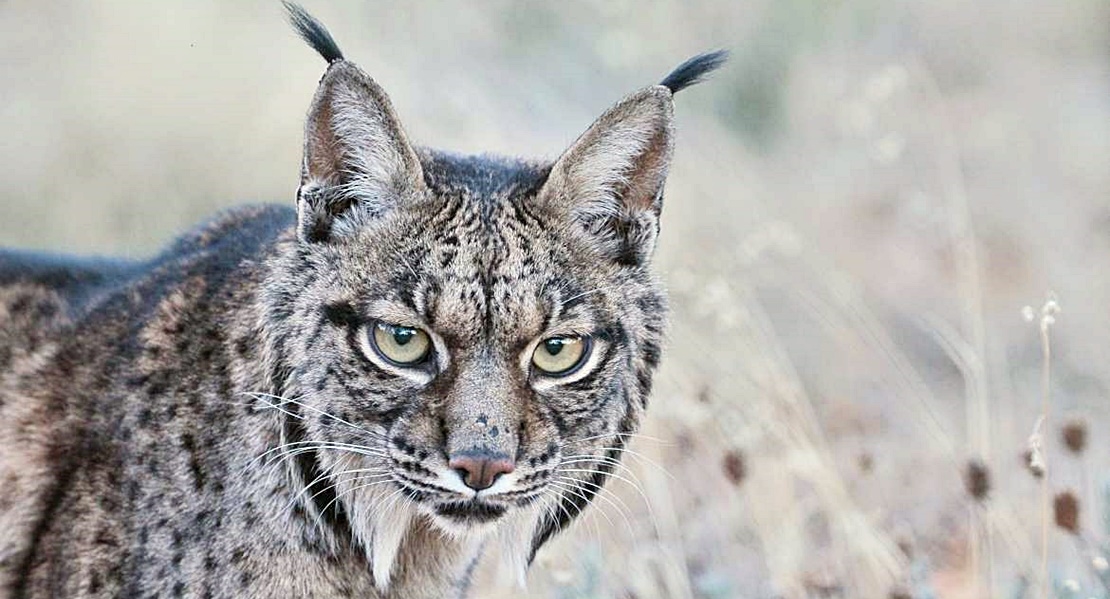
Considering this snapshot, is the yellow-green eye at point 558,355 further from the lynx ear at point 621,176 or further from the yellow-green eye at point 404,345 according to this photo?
the lynx ear at point 621,176

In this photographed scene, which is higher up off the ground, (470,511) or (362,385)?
(362,385)

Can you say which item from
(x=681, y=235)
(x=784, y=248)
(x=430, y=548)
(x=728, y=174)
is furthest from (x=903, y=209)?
(x=430, y=548)

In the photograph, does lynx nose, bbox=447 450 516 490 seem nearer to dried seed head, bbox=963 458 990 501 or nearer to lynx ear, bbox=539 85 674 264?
lynx ear, bbox=539 85 674 264

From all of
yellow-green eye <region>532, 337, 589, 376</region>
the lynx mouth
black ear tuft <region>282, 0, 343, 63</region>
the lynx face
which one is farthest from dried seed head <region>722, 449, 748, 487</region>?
black ear tuft <region>282, 0, 343, 63</region>

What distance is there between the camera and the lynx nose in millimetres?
4535

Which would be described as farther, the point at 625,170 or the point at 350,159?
the point at 625,170

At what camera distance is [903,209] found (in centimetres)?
1233

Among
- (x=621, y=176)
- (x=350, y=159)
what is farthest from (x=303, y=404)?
(x=621, y=176)

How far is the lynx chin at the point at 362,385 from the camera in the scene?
470cm

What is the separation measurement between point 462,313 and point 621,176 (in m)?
0.77

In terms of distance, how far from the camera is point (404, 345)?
4.70 m

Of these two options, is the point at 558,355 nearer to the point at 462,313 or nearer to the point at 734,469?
the point at 462,313

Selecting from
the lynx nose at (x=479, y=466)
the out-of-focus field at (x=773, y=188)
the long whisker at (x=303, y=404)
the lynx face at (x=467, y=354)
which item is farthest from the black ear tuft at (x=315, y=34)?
the out-of-focus field at (x=773, y=188)

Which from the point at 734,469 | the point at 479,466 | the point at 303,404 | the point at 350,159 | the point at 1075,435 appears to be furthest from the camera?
the point at 734,469
